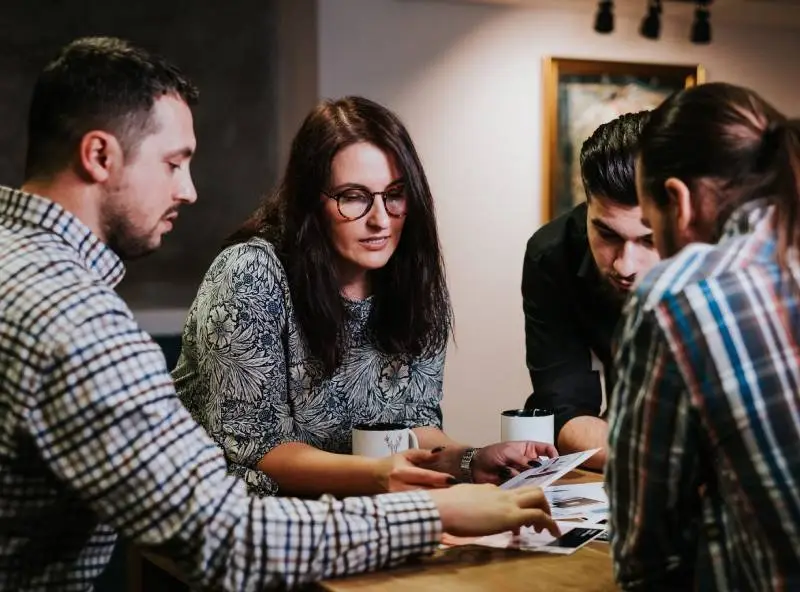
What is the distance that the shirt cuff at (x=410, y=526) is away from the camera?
1.39 m

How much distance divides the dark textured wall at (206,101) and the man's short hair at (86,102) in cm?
234

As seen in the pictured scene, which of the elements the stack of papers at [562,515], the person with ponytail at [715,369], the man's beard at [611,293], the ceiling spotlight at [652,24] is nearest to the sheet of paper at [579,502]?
the stack of papers at [562,515]

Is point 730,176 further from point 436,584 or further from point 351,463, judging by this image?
point 351,463

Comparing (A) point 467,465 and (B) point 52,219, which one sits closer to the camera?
(B) point 52,219

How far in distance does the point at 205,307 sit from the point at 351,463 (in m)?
0.46

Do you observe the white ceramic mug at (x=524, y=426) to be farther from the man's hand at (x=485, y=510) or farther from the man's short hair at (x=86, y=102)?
the man's short hair at (x=86, y=102)

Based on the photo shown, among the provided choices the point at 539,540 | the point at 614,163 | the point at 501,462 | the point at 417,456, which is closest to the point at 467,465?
the point at 501,462

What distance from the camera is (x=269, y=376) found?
78.6 inches

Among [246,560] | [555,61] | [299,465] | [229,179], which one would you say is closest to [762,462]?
[246,560]

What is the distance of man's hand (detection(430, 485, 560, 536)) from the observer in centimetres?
145

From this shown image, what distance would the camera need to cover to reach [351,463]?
184 cm

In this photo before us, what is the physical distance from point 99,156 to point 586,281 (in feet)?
4.99

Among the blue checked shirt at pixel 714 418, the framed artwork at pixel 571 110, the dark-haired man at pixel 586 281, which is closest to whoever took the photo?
the blue checked shirt at pixel 714 418

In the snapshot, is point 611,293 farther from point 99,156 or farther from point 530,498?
point 99,156
